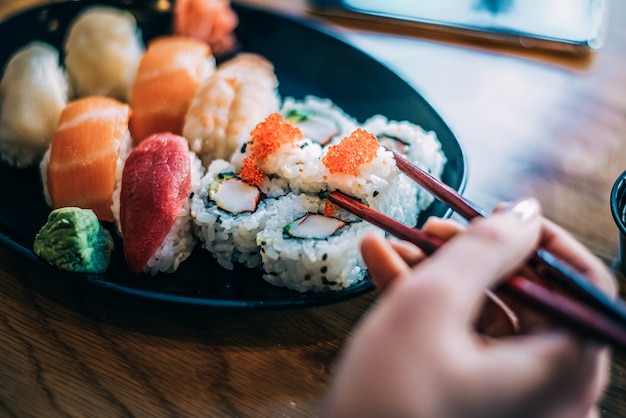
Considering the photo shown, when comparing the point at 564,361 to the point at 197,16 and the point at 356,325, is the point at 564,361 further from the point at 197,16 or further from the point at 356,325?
the point at 197,16

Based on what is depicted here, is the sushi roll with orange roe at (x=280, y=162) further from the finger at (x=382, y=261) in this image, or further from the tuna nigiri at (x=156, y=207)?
the finger at (x=382, y=261)

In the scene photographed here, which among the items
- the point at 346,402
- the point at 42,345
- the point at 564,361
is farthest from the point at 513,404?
the point at 42,345

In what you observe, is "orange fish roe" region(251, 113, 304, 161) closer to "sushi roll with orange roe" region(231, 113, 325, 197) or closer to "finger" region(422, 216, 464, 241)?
"sushi roll with orange roe" region(231, 113, 325, 197)

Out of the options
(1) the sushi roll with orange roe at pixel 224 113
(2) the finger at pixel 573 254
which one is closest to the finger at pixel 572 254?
(2) the finger at pixel 573 254

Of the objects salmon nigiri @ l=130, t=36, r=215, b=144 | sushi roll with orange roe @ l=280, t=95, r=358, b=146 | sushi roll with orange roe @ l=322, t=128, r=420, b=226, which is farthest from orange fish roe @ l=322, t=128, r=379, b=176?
salmon nigiri @ l=130, t=36, r=215, b=144

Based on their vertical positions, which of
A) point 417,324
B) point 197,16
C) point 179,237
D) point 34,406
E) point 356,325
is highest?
point 197,16

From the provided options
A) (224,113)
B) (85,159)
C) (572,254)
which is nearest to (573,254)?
(572,254)
